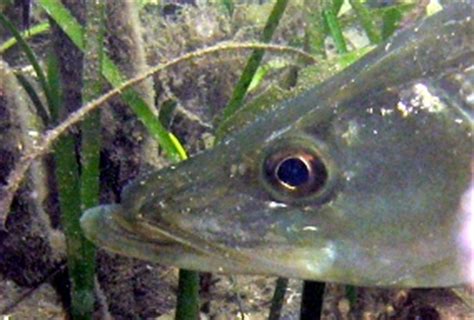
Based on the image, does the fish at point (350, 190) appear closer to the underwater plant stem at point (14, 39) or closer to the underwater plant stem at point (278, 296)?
the underwater plant stem at point (278, 296)

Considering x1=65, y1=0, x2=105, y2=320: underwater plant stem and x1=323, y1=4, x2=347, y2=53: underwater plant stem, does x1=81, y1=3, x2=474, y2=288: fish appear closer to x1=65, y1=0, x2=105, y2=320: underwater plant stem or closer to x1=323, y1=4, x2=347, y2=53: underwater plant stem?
x1=65, y1=0, x2=105, y2=320: underwater plant stem

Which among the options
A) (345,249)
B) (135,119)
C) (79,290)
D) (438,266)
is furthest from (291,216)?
(135,119)

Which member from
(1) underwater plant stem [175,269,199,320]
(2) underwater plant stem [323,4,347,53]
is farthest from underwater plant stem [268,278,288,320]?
(2) underwater plant stem [323,4,347,53]

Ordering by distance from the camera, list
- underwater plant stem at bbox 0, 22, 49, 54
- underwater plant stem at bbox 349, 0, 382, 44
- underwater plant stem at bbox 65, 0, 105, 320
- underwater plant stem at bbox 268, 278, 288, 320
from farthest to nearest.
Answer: underwater plant stem at bbox 0, 22, 49, 54 → underwater plant stem at bbox 349, 0, 382, 44 → underwater plant stem at bbox 268, 278, 288, 320 → underwater plant stem at bbox 65, 0, 105, 320

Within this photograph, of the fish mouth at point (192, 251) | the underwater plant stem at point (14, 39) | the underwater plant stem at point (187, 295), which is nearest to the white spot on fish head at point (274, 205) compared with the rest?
the fish mouth at point (192, 251)

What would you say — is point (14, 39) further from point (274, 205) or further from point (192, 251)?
point (274, 205)

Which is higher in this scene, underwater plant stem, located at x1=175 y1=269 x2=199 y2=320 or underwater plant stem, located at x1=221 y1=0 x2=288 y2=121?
underwater plant stem, located at x1=221 y1=0 x2=288 y2=121
